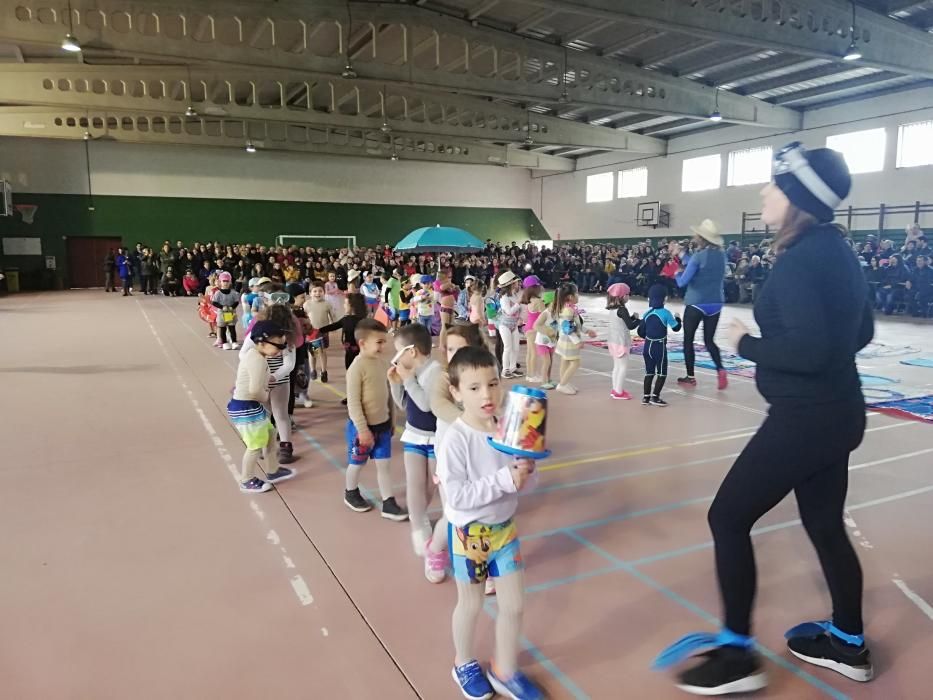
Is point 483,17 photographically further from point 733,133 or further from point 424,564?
point 424,564

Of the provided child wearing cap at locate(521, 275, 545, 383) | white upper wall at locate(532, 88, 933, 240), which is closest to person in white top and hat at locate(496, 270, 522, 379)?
child wearing cap at locate(521, 275, 545, 383)

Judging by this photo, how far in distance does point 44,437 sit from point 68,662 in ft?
12.3

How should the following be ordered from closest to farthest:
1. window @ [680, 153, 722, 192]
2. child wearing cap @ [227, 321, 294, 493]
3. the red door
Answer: child wearing cap @ [227, 321, 294, 493] → window @ [680, 153, 722, 192] → the red door

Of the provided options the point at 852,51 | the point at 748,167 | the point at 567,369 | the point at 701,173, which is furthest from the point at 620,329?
the point at 701,173

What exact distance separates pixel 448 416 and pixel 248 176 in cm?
2914

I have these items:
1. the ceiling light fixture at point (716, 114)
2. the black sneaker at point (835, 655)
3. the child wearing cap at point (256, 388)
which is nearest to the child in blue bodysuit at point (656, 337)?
the child wearing cap at point (256, 388)

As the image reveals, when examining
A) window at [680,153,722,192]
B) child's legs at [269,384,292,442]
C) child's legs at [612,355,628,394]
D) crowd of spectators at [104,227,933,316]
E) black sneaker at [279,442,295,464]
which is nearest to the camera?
child's legs at [269,384,292,442]

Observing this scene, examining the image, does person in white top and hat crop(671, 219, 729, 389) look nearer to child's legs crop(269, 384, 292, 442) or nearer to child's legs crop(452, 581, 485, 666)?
child's legs crop(269, 384, 292, 442)

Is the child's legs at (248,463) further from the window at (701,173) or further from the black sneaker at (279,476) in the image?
the window at (701,173)

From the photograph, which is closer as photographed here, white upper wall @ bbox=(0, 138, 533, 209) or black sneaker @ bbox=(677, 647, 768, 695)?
black sneaker @ bbox=(677, 647, 768, 695)

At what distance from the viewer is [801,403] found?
2061 mm

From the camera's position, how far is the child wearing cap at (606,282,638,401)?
6.64m

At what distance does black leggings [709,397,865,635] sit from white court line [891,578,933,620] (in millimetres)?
749

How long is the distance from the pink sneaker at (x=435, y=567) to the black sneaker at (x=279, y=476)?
1.74m
